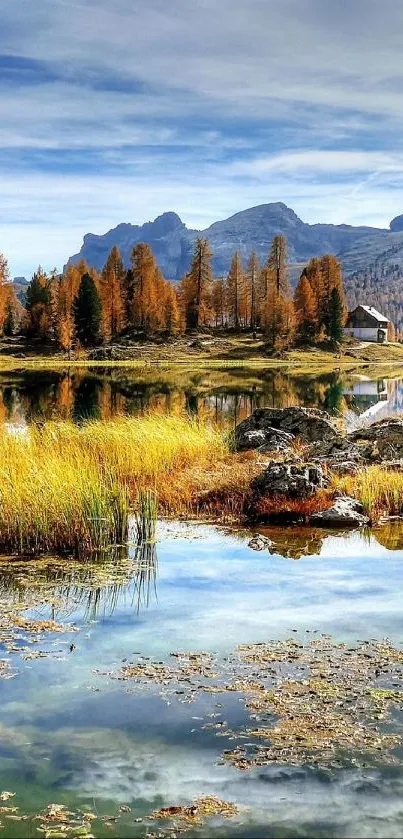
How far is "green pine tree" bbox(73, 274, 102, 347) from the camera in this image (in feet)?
379

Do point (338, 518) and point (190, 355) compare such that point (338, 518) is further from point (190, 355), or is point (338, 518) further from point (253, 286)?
point (253, 286)

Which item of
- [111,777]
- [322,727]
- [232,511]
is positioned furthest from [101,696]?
[232,511]

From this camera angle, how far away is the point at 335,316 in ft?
407

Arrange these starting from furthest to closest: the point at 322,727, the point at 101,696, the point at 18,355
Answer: the point at 18,355 < the point at 101,696 < the point at 322,727

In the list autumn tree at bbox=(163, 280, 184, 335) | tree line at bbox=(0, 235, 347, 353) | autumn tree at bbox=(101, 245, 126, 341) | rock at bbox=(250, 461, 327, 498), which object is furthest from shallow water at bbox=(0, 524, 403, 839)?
autumn tree at bbox=(163, 280, 184, 335)

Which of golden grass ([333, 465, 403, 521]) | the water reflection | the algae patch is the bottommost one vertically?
the algae patch

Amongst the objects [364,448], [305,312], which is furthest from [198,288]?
[364,448]

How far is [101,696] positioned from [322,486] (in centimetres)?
1206

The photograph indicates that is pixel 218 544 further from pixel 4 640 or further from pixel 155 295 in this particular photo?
pixel 155 295

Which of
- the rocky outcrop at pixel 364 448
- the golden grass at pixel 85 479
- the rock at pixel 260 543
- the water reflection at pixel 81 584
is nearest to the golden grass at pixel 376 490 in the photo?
the rocky outcrop at pixel 364 448

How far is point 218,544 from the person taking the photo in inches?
678

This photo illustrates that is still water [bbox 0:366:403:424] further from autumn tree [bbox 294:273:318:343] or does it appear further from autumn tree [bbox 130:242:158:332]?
autumn tree [bbox 294:273:318:343]

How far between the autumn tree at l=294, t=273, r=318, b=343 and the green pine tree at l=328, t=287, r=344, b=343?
2289 mm

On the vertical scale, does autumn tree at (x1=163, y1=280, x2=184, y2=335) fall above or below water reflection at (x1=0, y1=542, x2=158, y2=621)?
above
